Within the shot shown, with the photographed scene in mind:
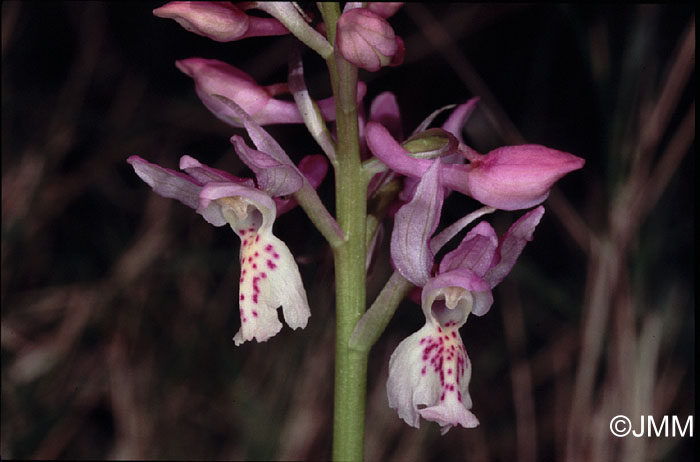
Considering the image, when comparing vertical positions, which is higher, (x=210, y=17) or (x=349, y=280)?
(x=210, y=17)

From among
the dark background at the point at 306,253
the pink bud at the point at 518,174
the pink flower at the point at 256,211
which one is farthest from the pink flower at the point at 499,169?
the dark background at the point at 306,253

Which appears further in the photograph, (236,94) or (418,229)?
(236,94)

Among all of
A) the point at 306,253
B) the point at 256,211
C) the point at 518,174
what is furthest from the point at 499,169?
the point at 306,253

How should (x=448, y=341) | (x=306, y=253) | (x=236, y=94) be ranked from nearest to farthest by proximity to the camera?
1. (x=448, y=341)
2. (x=236, y=94)
3. (x=306, y=253)

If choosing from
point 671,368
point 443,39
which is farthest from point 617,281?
point 443,39

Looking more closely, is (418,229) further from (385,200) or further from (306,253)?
(306,253)

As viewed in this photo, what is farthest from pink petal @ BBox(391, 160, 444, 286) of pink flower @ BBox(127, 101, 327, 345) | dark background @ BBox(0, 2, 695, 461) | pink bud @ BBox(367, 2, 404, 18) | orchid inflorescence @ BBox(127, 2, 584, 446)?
dark background @ BBox(0, 2, 695, 461)

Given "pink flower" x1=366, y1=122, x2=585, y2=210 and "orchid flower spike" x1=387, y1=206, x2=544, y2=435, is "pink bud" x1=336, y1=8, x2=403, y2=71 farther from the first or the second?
"orchid flower spike" x1=387, y1=206, x2=544, y2=435
